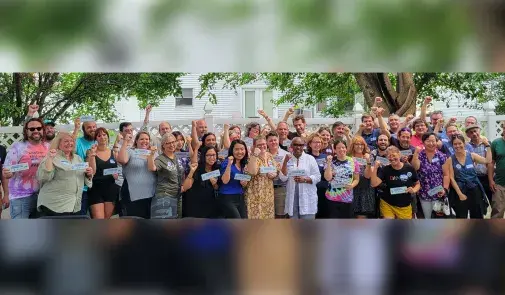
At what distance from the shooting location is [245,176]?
4.82 meters

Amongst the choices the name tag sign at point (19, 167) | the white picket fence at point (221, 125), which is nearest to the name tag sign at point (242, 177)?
the name tag sign at point (19, 167)

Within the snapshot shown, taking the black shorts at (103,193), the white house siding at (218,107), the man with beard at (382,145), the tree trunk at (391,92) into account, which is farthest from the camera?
the white house siding at (218,107)

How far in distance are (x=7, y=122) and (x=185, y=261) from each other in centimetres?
959

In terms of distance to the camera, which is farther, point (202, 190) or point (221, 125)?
point (221, 125)

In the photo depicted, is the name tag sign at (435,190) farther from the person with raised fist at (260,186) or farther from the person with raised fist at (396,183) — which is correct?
the person with raised fist at (260,186)

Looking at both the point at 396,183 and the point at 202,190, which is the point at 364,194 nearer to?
the point at 396,183

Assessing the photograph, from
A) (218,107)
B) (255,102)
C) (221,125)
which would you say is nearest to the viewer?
(221,125)

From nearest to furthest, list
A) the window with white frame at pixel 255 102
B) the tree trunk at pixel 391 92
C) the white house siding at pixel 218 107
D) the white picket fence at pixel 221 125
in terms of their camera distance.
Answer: the white picket fence at pixel 221 125
the tree trunk at pixel 391 92
the white house siding at pixel 218 107
the window with white frame at pixel 255 102

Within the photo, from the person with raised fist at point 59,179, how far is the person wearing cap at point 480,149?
127 inches

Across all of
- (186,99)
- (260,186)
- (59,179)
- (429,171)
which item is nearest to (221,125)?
(260,186)

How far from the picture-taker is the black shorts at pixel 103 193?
4883mm

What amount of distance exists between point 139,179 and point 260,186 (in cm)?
89
